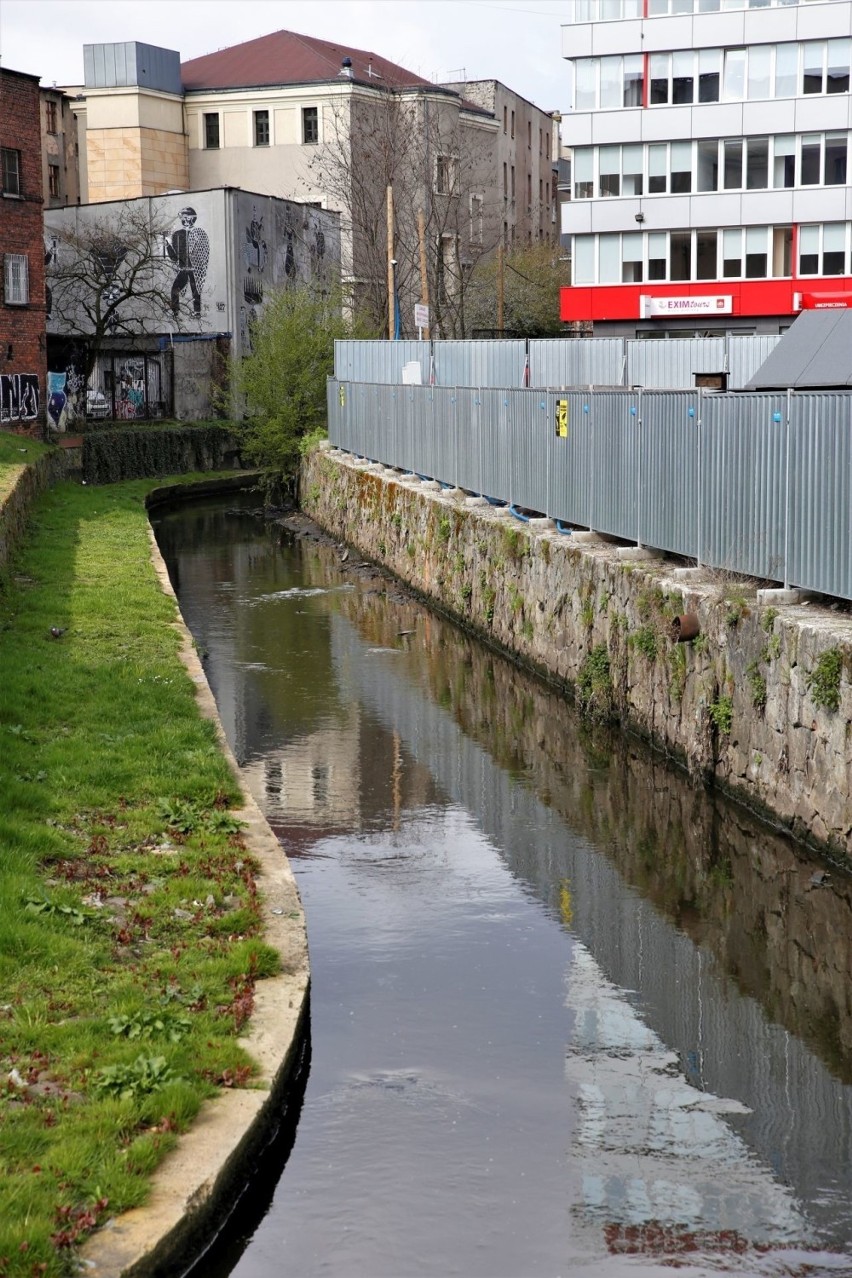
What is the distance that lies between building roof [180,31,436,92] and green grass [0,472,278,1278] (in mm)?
68674

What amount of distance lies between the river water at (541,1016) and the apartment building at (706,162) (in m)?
41.5

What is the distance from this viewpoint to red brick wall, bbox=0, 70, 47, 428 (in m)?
42.6

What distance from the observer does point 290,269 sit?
59.8m

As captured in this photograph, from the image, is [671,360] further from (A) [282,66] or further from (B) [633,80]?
(A) [282,66]

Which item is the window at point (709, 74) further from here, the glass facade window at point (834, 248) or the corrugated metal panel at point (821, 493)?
the corrugated metal panel at point (821, 493)

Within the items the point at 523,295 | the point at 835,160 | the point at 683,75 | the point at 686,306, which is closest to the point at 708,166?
the point at 683,75

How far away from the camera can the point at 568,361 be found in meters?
28.1

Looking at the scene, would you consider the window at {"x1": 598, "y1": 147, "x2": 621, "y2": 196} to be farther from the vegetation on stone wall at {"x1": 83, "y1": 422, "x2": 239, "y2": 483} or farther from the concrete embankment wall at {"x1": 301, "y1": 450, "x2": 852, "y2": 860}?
the concrete embankment wall at {"x1": 301, "y1": 450, "x2": 852, "y2": 860}

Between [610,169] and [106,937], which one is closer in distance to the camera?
[106,937]

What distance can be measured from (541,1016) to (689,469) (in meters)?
6.56

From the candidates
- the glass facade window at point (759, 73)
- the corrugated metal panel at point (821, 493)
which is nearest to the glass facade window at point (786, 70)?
the glass facade window at point (759, 73)

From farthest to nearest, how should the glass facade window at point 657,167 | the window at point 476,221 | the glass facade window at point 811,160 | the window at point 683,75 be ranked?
the window at point 476,221 → the glass facade window at point 657,167 → the window at point 683,75 → the glass facade window at point 811,160

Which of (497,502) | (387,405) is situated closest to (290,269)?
(387,405)

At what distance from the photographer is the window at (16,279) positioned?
4306 centimetres
